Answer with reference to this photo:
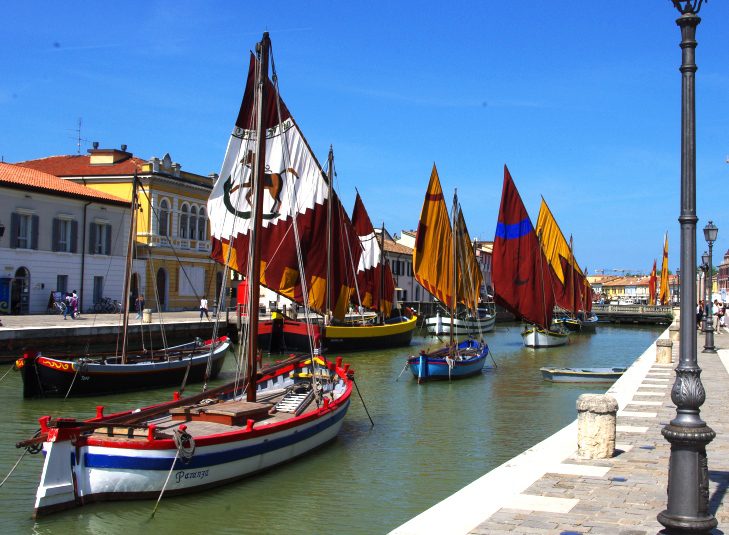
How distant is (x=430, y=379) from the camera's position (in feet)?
92.9

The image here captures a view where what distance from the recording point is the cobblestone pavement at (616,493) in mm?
8156

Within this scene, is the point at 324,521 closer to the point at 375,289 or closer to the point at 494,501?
the point at 494,501

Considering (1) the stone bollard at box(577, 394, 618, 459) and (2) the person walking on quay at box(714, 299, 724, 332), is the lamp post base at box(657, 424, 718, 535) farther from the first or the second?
(2) the person walking on quay at box(714, 299, 724, 332)

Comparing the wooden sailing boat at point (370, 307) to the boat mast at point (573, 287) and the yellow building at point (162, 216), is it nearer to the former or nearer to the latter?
the yellow building at point (162, 216)

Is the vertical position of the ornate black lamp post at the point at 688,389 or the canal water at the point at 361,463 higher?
the ornate black lamp post at the point at 688,389

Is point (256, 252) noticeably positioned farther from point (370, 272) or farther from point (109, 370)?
point (370, 272)

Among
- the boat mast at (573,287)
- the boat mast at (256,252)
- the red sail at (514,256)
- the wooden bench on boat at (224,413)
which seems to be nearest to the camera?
the wooden bench on boat at (224,413)

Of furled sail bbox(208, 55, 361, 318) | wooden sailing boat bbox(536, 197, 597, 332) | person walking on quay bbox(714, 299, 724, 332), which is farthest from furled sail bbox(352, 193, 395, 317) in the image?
person walking on quay bbox(714, 299, 724, 332)

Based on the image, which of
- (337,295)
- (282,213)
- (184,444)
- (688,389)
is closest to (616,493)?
(688,389)

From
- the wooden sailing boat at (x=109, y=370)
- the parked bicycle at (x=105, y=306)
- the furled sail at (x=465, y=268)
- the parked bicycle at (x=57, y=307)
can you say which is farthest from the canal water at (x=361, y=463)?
the parked bicycle at (x=105, y=306)

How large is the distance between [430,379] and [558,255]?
33290 mm

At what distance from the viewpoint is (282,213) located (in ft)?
85.9

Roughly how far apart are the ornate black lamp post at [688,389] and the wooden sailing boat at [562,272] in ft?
149

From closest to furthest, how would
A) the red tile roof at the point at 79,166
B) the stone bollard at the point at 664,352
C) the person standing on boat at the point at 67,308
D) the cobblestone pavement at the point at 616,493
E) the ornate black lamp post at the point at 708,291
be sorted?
1. the cobblestone pavement at the point at 616,493
2. the ornate black lamp post at the point at 708,291
3. the stone bollard at the point at 664,352
4. the person standing on boat at the point at 67,308
5. the red tile roof at the point at 79,166
